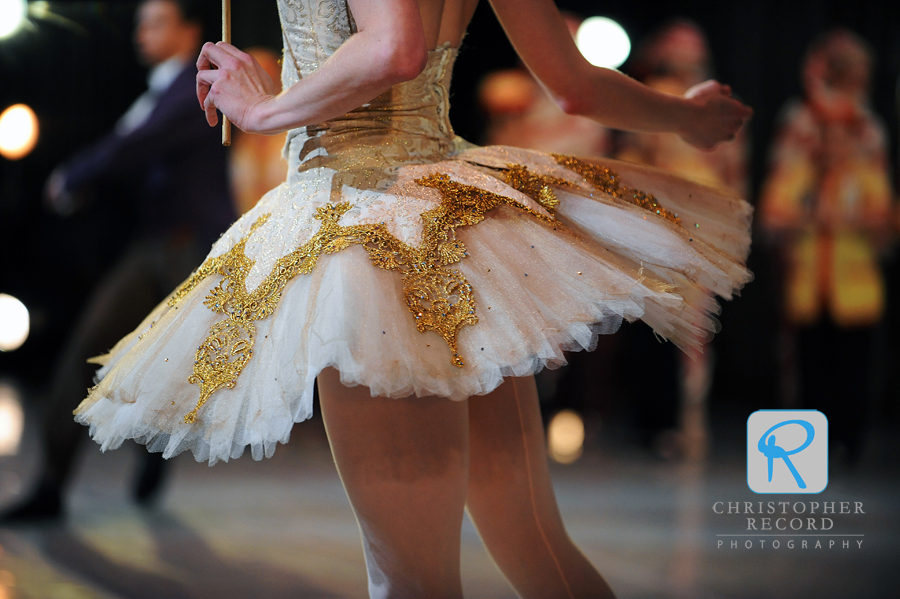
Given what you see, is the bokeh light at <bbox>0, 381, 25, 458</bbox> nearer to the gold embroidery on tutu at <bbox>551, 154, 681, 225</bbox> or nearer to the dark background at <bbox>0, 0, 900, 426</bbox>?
the dark background at <bbox>0, 0, 900, 426</bbox>

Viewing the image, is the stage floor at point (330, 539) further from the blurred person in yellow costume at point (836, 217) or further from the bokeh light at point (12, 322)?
the bokeh light at point (12, 322)

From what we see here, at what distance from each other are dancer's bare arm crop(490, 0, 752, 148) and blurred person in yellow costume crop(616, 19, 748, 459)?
1.99 meters

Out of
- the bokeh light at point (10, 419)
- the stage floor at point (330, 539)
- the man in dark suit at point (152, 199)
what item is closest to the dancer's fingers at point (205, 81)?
the stage floor at point (330, 539)

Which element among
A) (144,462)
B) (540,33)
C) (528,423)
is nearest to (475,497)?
(528,423)

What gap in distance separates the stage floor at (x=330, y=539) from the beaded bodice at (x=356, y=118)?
1081mm

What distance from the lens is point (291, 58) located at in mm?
1072

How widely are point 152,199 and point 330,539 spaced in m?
1.06

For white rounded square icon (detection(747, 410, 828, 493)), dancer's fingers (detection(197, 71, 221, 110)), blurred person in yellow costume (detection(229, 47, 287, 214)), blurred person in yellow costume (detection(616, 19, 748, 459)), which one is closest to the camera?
dancer's fingers (detection(197, 71, 221, 110))

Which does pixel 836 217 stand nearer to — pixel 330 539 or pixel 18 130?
pixel 330 539

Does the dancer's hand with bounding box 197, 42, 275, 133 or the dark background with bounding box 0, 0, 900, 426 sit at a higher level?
the dark background with bounding box 0, 0, 900, 426

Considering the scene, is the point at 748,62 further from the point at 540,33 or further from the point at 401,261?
the point at 401,261

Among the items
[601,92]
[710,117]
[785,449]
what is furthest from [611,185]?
[785,449]

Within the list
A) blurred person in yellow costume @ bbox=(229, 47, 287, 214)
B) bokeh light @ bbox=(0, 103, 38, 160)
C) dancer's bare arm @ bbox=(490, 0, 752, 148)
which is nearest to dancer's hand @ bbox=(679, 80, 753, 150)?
dancer's bare arm @ bbox=(490, 0, 752, 148)

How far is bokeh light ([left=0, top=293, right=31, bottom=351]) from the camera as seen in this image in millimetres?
4570
